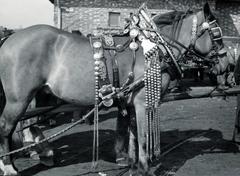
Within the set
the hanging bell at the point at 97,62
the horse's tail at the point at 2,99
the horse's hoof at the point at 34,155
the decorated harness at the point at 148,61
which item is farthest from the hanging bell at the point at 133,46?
the horse's hoof at the point at 34,155

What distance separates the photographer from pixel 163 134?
7707 mm

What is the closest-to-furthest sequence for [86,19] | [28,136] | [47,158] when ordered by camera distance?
1. [47,158]
2. [28,136]
3. [86,19]

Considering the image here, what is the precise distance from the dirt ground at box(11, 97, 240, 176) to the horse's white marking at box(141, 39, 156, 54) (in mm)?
1798

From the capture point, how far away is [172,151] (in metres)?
6.28

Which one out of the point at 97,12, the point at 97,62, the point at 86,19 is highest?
the point at 97,12

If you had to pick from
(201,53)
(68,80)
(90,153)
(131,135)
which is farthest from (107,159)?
(201,53)

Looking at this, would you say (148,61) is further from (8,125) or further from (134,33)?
(8,125)

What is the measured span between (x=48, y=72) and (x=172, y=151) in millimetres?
2812

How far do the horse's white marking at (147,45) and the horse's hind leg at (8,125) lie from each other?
1.70 meters

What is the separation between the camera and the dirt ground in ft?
17.2

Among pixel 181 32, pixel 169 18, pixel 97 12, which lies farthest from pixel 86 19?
pixel 181 32

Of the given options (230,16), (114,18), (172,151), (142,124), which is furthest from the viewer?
(230,16)

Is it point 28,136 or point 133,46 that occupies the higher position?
point 133,46

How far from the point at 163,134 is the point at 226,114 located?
11.4 ft
